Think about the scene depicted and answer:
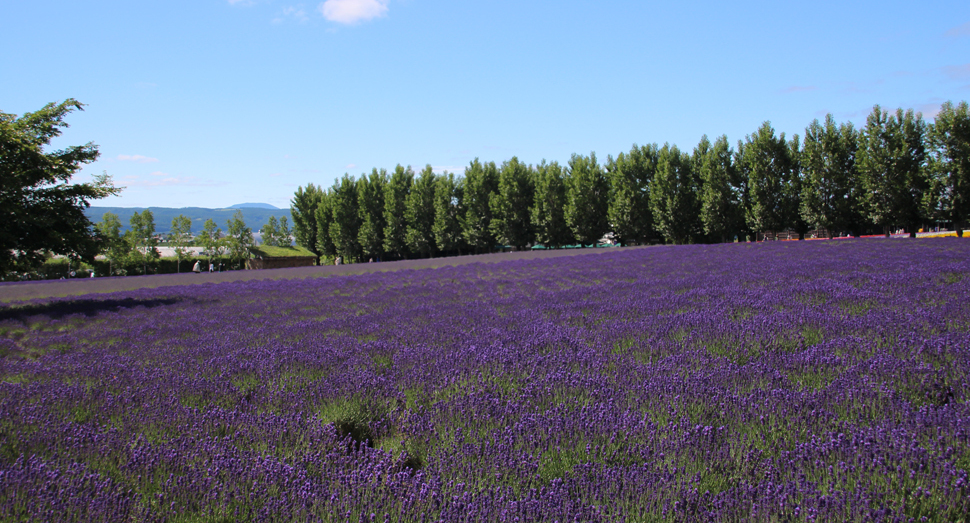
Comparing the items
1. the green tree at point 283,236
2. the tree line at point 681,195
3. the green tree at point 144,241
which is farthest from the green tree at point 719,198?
the green tree at point 283,236

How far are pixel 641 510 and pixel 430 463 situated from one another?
1147mm

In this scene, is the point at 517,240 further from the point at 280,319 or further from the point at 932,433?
the point at 932,433

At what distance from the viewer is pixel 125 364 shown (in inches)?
233

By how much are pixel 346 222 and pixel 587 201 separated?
34641 mm

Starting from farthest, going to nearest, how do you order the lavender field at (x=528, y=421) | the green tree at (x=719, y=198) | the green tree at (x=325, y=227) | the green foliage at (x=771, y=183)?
the green tree at (x=325, y=227)
the green tree at (x=719, y=198)
the green foliage at (x=771, y=183)
the lavender field at (x=528, y=421)

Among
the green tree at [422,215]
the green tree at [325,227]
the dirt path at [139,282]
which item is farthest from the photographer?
the green tree at [325,227]

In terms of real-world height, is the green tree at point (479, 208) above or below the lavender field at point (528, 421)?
above

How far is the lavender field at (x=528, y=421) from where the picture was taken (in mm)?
2369

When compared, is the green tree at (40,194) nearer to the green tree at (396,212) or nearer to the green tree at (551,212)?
the green tree at (551,212)

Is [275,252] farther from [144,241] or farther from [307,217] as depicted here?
[144,241]

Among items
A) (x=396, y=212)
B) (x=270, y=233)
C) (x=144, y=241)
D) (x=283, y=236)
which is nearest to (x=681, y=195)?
(x=396, y=212)

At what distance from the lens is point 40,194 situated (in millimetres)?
13266

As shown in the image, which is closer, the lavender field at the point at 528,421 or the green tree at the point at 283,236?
the lavender field at the point at 528,421

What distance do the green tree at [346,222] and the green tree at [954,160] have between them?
197ft
